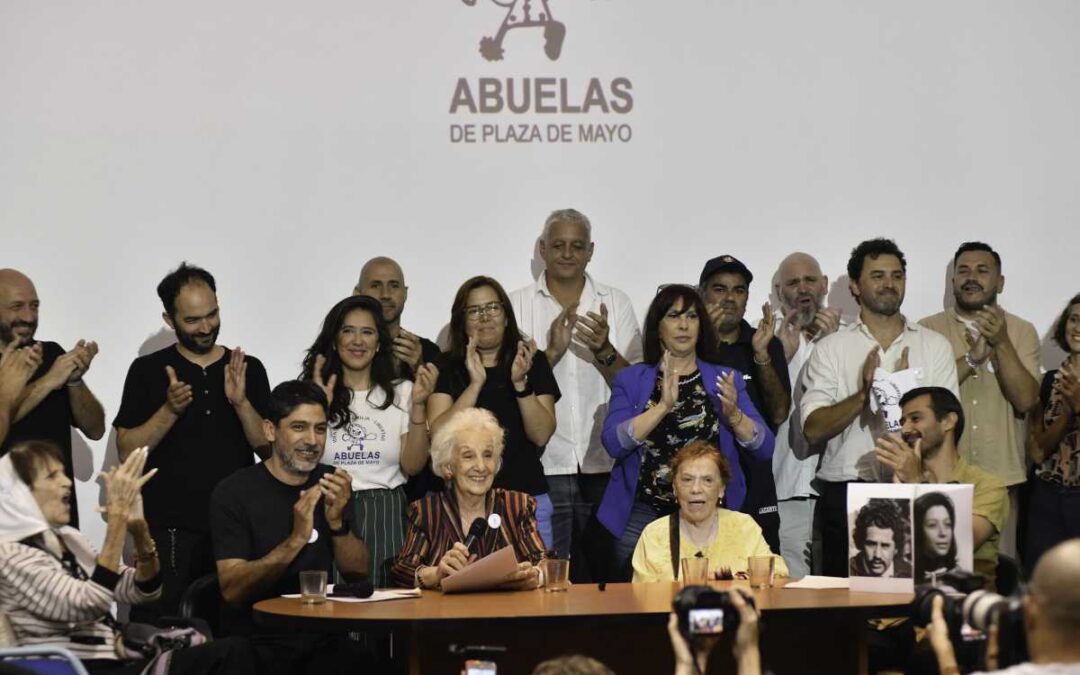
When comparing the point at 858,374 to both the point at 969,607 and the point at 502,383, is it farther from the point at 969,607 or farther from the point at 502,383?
the point at 969,607

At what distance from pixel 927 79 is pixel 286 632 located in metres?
3.78

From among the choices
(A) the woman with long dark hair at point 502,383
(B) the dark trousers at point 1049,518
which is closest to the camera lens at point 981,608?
(A) the woman with long dark hair at point 502,383

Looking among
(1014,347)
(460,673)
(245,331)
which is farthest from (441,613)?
(1014,347)

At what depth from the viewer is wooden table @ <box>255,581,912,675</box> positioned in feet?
13.4

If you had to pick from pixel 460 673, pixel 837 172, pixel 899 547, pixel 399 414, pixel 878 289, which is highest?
pixel 837 172

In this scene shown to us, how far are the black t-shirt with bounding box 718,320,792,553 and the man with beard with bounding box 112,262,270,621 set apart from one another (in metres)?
1.77

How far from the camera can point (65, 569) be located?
4332 millimetres

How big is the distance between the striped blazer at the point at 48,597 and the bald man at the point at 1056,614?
102 inches

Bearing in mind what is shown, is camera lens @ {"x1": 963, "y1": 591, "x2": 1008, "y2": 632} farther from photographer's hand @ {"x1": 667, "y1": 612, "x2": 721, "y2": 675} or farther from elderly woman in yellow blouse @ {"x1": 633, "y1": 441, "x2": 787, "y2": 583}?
elderly woman in yellow blouse @ {"x1": 633, "y1": 441, "x2": 787, "y2": 583}

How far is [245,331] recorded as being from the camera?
6.60 metres

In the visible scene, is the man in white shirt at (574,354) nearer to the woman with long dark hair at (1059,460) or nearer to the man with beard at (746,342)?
the man with beard at (746,342)

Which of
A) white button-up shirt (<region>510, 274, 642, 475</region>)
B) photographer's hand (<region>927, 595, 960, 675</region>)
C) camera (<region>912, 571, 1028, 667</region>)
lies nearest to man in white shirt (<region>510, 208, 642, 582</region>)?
white button-up shirt (<region>510, 274, 642, 475</region>)

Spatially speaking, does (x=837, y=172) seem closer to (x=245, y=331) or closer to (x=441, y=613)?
(x=245, y=331)

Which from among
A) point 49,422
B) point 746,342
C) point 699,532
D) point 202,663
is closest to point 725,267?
point 746,342
